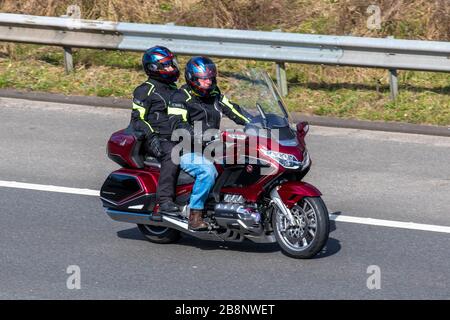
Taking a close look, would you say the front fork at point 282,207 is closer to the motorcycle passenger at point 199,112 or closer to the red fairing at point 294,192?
the red fairing at point 294,192

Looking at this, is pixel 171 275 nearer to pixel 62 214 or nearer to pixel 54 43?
pixel 62 214

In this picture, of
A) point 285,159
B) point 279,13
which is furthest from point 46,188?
point 279,13

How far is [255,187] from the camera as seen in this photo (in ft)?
28.3

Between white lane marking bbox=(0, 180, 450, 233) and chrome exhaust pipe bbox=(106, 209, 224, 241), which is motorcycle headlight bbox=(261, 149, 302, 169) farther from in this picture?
white lane marking bbox=(0, 180, 450, 233)

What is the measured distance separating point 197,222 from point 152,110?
1.02 meters

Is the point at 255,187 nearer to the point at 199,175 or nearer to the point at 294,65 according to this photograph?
the point at 199,175

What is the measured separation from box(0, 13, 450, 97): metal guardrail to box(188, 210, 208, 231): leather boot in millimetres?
5344

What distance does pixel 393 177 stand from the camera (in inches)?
436

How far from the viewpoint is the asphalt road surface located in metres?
8.05

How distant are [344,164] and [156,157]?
317 centimetres

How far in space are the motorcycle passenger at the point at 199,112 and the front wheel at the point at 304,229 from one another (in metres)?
0.61

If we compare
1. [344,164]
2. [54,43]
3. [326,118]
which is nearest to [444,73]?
[326,118]

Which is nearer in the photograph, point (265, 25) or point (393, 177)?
point (393, 177)
